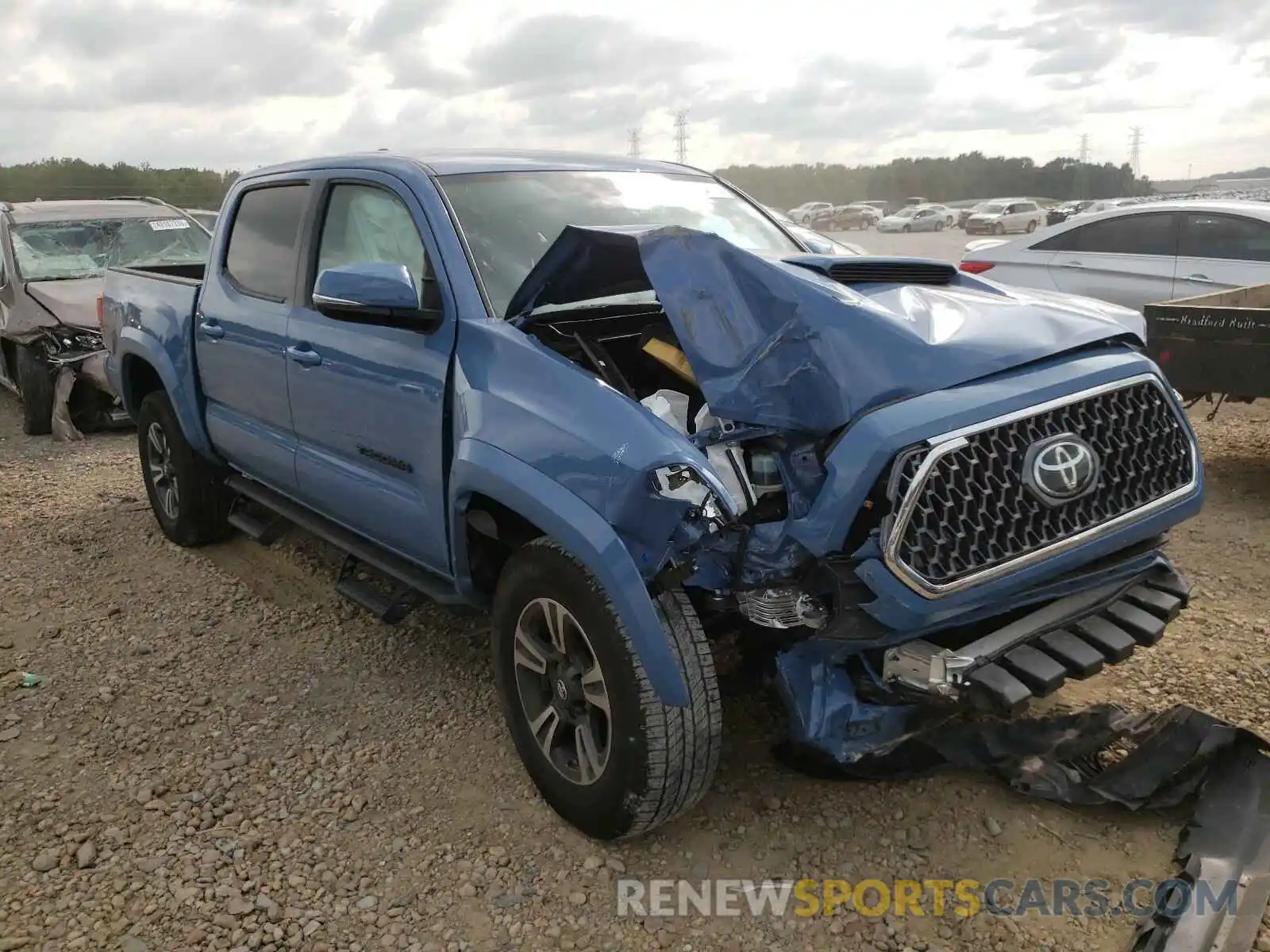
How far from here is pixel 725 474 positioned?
102 inches

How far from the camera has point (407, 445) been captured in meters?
Answer: 3.33

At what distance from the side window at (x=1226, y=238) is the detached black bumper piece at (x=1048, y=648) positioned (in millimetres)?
5575

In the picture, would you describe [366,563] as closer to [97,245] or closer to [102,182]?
[97,245]

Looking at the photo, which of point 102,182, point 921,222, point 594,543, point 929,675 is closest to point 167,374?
point 594,543

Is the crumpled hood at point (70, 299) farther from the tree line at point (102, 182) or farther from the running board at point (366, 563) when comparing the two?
the tree line at point (102, 182)

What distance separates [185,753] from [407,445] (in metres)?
1.35

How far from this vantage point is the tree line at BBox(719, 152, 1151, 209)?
7119cm

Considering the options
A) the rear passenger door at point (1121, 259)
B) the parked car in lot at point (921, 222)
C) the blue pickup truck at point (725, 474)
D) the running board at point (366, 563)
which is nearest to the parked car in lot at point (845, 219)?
the parked car in lot at point (921, 222)

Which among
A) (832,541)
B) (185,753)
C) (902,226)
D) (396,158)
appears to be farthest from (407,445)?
(902,226)

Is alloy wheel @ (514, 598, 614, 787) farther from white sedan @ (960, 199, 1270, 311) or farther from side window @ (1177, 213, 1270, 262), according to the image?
side window @ (1177, 213, 1270, 262)

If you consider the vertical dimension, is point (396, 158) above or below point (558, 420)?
above

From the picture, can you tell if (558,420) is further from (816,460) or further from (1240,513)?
(1240,513)

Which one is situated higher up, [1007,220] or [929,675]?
[929,675]

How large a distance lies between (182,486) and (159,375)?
0.59 m
